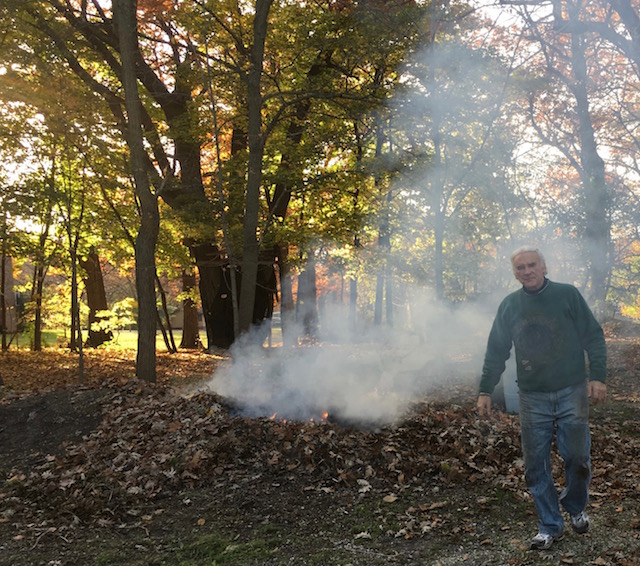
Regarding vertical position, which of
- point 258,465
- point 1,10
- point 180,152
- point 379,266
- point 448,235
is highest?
point 1,10

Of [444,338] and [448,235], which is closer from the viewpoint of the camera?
[444,338]

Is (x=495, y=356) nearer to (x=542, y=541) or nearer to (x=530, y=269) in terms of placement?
(x=530, y=269)

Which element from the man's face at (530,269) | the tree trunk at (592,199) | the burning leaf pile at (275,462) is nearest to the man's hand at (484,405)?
the man's face at (530,269)

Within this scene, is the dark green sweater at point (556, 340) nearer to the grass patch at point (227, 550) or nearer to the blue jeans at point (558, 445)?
the blue jeans at point (558, 445)

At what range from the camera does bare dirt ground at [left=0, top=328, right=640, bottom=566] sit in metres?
4.42

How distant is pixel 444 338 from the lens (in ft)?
50.1

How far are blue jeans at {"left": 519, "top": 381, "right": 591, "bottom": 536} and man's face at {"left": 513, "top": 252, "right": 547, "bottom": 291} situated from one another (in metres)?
0.74

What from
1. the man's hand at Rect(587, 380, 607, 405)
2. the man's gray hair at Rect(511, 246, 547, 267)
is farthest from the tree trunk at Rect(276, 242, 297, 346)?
the man's hand at Rect(587, 380, 607, 405)

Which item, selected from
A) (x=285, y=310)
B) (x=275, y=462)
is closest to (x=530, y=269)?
(x=275, y=462)

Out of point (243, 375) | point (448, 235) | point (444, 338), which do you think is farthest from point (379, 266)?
point (243, 375)

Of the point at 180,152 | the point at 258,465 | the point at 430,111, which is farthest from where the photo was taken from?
the point at 180,152

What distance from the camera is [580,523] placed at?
3.95 m

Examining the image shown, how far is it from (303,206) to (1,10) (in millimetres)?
8848

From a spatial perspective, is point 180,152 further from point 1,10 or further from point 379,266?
point 379,266
